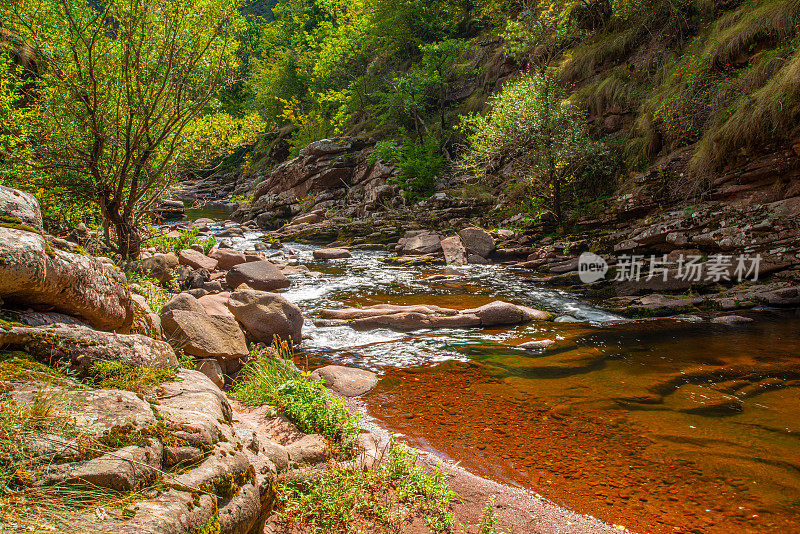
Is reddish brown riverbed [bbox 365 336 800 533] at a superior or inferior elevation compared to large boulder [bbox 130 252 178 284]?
inferior

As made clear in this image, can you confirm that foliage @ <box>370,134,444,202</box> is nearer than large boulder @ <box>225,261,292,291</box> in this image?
No

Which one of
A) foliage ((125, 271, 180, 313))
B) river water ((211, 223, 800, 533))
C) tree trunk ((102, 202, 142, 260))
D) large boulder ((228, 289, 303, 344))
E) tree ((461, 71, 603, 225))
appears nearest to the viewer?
river water ((211, 223, 800, 533))

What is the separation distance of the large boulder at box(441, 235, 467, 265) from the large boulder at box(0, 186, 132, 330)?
1449 centimetres

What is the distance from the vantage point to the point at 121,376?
10.6 feet

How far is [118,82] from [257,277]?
6.27 m

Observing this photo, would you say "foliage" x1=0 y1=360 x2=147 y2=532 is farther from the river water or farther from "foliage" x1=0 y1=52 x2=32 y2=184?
"foliage" x1=0 y1=52 x2=32 y2=184

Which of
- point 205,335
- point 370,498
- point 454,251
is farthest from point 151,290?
point 454,251

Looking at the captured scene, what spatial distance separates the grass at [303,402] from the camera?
496 centimetres

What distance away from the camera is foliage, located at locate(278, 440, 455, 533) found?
3.50 m

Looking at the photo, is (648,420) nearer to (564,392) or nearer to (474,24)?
(564,392)

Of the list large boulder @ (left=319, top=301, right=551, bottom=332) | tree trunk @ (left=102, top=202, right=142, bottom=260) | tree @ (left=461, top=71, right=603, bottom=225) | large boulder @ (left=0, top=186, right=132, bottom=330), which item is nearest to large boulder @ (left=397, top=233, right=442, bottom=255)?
tree @ (left=461, top=71, right=603, bottom=225)

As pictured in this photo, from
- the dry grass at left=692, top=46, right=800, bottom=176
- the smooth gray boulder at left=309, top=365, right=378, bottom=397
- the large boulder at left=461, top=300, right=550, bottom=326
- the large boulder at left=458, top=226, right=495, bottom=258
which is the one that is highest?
the dry grass at left=692, top=46, right=800, bottom=176

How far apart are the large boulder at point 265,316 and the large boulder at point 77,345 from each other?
4.79 metres

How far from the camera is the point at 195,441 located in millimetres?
2795
